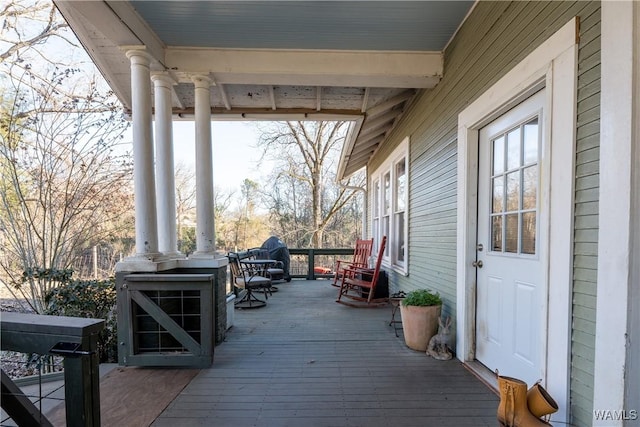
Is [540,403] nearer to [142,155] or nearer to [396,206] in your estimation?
[142,155]

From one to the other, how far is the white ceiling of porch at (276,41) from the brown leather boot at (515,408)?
2.55 m

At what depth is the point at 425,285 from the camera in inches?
138

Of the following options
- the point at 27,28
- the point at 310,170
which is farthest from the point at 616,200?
the point at 310,170

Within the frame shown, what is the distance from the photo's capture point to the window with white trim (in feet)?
14.2

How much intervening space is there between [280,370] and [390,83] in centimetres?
287

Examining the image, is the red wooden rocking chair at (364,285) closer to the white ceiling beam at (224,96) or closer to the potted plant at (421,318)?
the potted plant at (421,318)

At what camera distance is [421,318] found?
9.00ft

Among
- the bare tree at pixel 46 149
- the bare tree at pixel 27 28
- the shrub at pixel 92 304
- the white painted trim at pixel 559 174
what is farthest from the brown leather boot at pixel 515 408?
the bare tree at pixel 27 28

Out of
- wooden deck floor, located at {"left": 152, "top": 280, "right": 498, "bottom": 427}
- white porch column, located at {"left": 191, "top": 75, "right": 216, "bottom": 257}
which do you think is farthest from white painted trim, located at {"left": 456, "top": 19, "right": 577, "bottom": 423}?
white porch column, located at {"left": 191, "top": 75, "right": 216, "bottom": 257}

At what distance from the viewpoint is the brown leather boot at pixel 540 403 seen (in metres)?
1.41

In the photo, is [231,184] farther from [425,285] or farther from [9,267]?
[425,285]

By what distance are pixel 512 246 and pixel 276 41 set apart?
2.60 metres

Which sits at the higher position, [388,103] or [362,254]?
[388,103]

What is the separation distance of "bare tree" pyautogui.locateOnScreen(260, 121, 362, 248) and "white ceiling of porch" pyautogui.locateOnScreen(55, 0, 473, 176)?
874 cm
